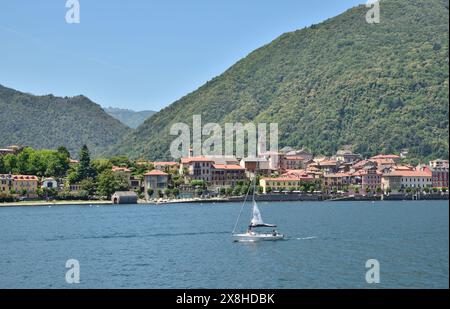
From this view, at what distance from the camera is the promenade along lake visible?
43.3 metres

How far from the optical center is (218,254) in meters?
55.6

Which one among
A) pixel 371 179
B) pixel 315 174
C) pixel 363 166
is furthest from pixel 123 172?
pixel 363 166

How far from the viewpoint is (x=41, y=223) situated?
89062 mm

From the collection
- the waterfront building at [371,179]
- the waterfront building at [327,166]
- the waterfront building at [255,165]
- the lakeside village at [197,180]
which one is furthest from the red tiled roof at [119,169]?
the waterfront building at [371,179]

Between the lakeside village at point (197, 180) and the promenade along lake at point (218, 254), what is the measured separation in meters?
59.7

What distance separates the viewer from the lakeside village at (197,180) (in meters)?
146

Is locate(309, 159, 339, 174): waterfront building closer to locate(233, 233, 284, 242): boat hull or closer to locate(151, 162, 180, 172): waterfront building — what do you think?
locate(151, 162, 180, 172): waterfront building

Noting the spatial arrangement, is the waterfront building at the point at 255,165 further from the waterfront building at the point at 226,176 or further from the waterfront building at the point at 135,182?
the waterfront building at the point at 135,182

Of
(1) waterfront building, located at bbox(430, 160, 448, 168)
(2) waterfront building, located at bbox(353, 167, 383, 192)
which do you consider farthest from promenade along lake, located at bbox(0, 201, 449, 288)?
(1) waterfront building, located at bbox(430, 160, 448, 168)

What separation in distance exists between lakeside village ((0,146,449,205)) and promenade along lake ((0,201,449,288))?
196 ft

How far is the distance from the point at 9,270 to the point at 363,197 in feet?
395

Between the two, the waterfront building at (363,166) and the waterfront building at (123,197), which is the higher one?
the waterfront building at (363,166)
